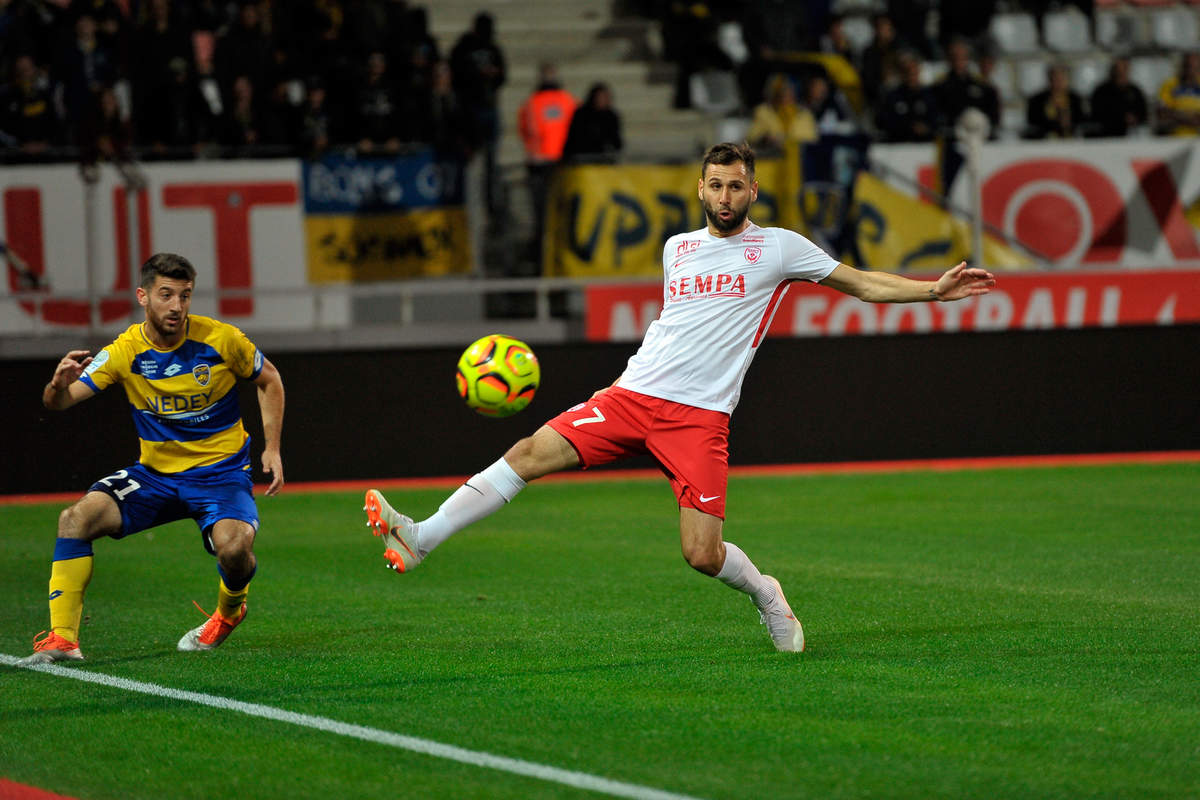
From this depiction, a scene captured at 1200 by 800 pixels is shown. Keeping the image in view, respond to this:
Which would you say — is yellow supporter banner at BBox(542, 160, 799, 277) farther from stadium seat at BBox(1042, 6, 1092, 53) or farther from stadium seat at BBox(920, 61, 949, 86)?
stadium seat at BBox(1042, 6, 1092, 53)

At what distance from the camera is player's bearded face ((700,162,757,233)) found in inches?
274

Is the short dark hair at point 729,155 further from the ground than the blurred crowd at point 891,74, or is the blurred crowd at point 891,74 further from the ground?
the blurred crowd at point 891,74

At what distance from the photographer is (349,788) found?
16.5ft

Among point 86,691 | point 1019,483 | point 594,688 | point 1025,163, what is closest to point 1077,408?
point 1019,483

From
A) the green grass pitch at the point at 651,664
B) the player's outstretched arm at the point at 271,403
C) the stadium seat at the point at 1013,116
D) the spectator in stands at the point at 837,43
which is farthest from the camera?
the stadium seat at the point at 1013,116

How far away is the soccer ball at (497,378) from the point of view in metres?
7.34

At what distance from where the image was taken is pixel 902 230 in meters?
17.7

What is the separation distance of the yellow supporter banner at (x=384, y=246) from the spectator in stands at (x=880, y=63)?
5782mm

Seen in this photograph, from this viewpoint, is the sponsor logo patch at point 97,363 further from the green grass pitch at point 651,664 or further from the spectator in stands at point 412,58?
the spectator in stands at point 412,58

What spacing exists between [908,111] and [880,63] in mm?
1773

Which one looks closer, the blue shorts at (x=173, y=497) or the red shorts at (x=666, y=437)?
the red shorts at (x=666, y=437)

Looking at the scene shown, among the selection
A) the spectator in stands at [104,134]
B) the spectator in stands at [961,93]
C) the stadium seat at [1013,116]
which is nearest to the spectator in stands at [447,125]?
the spectator in stands at [104,134]

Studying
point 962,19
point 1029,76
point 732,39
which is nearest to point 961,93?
point 962,19

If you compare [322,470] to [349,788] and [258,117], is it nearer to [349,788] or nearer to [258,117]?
[258,117]
